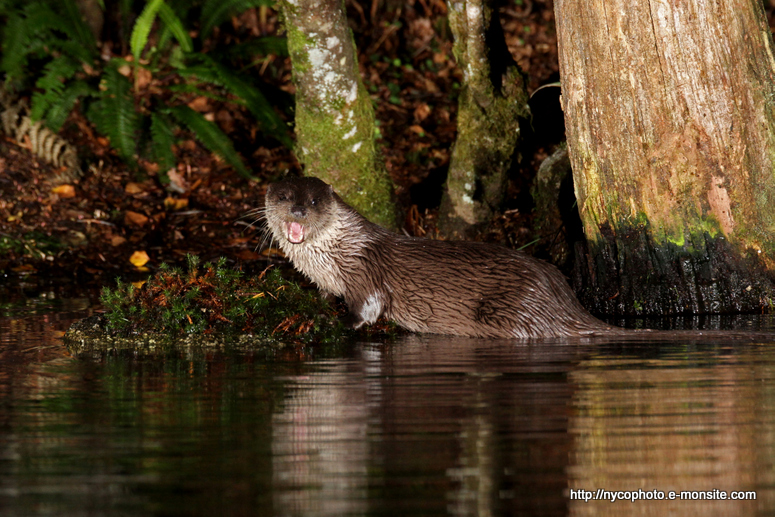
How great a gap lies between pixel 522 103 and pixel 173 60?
14.4 ft

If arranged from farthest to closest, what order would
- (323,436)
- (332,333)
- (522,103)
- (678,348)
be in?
(522,103) → (332,333) → (678,348) → (323,436)

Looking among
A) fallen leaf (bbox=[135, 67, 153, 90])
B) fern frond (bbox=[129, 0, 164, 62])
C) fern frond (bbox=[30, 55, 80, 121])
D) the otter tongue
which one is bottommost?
the otter tongue

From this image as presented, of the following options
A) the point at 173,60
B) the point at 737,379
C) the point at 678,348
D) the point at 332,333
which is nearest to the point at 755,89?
the point at 678,348

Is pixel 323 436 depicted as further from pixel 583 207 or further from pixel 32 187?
pixel 32 187

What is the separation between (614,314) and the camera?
6805 millimetres

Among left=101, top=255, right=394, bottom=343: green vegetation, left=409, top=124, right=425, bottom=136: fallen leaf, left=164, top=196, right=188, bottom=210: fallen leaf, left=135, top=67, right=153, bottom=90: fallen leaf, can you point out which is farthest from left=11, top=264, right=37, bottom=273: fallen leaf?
left=409, top=124, right=425, bottom=136: fallen leaf

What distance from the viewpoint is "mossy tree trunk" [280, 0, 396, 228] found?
301 inches

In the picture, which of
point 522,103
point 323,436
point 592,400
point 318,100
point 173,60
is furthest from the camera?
point 173,60

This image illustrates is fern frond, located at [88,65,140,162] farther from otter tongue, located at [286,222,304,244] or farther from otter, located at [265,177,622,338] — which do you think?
otter tongue, located at [286,222,304,244]

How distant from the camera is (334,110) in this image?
7957 millimetres

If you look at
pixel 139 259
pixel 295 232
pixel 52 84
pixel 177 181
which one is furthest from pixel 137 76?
pixel 295 232

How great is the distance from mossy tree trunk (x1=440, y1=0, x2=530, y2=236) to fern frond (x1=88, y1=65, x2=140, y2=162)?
320cm

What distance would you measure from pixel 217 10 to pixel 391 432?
830 cm

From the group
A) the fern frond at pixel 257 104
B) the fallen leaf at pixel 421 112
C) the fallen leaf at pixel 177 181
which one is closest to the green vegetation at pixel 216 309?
the fern frond at pixel 257 104
